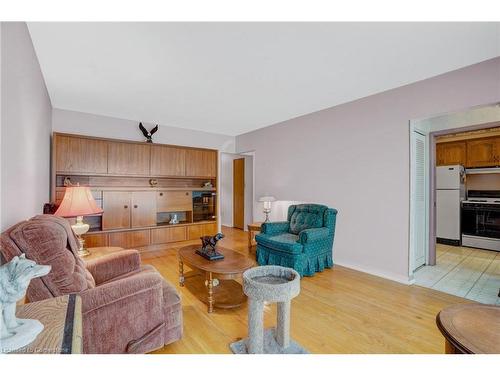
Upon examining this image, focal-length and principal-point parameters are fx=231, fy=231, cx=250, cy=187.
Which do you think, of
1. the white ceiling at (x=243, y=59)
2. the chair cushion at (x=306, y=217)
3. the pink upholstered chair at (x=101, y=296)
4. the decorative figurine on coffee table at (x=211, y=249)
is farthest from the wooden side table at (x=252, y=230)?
the pink upholstered chair at (x=101, y=296)

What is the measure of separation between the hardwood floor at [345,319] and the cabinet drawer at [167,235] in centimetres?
131

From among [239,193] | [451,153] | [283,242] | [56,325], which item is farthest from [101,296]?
[451,153]

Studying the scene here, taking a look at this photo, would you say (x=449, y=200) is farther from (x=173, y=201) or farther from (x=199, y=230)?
(x=173, y=201)

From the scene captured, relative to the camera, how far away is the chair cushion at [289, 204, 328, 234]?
3.30 meters

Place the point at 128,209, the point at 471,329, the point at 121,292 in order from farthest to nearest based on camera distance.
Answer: the point at 128,209
the point at 121,292
the point at 471,329

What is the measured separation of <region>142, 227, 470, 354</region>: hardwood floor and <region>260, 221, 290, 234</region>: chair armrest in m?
0.81

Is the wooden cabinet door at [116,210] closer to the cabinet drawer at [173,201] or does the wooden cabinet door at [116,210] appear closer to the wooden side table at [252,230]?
the cabinet drawer at [173,201]

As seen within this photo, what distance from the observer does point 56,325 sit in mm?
846

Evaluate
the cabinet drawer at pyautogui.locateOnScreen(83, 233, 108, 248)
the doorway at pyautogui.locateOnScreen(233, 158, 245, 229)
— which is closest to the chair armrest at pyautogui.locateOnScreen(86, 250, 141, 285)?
the cabinet drawer at pyautogui.locateOnScreen(83, 233, 108, 248)

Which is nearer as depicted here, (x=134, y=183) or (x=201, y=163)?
(x=134, y=183)

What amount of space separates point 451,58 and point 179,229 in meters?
4.32

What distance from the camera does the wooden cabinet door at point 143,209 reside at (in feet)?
12.7

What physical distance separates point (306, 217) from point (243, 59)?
2.25 meters

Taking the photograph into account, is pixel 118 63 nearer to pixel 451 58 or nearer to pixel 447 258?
pixel 451 58
